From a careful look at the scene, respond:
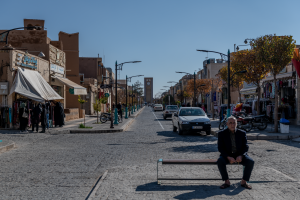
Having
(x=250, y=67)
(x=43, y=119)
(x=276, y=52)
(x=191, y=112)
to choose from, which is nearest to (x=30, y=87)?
(x=43, y=119)

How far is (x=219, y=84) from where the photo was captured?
5222cm

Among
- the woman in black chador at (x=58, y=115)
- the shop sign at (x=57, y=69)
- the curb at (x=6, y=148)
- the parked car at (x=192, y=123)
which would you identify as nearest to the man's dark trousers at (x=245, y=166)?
the curb at (x=6, y=148)

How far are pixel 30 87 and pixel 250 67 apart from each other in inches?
633

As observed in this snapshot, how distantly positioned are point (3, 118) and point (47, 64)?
746cm

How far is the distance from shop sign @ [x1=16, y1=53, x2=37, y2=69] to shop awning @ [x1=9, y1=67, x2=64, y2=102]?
0.44 m

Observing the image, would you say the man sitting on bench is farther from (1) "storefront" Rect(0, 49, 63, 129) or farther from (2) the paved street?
(1) "storefront" Rect(0, 49, 63, 129)

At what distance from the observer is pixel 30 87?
65.5 feet

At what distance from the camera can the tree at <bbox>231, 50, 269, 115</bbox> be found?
23.8 meters

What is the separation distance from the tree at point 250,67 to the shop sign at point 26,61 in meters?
15.3

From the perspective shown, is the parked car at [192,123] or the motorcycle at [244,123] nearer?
the parked car at [192,123]

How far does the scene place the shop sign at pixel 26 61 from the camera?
20688 millimetres

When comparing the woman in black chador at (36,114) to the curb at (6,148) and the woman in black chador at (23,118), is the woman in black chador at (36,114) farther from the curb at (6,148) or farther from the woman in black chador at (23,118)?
the curb at (6,148)

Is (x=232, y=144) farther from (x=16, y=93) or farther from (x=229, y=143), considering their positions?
(x=16, y=93)

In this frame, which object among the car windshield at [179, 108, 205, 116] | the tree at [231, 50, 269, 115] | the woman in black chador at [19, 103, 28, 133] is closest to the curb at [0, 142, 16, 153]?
the woman in black chador at [19, 103, 28, 133]
